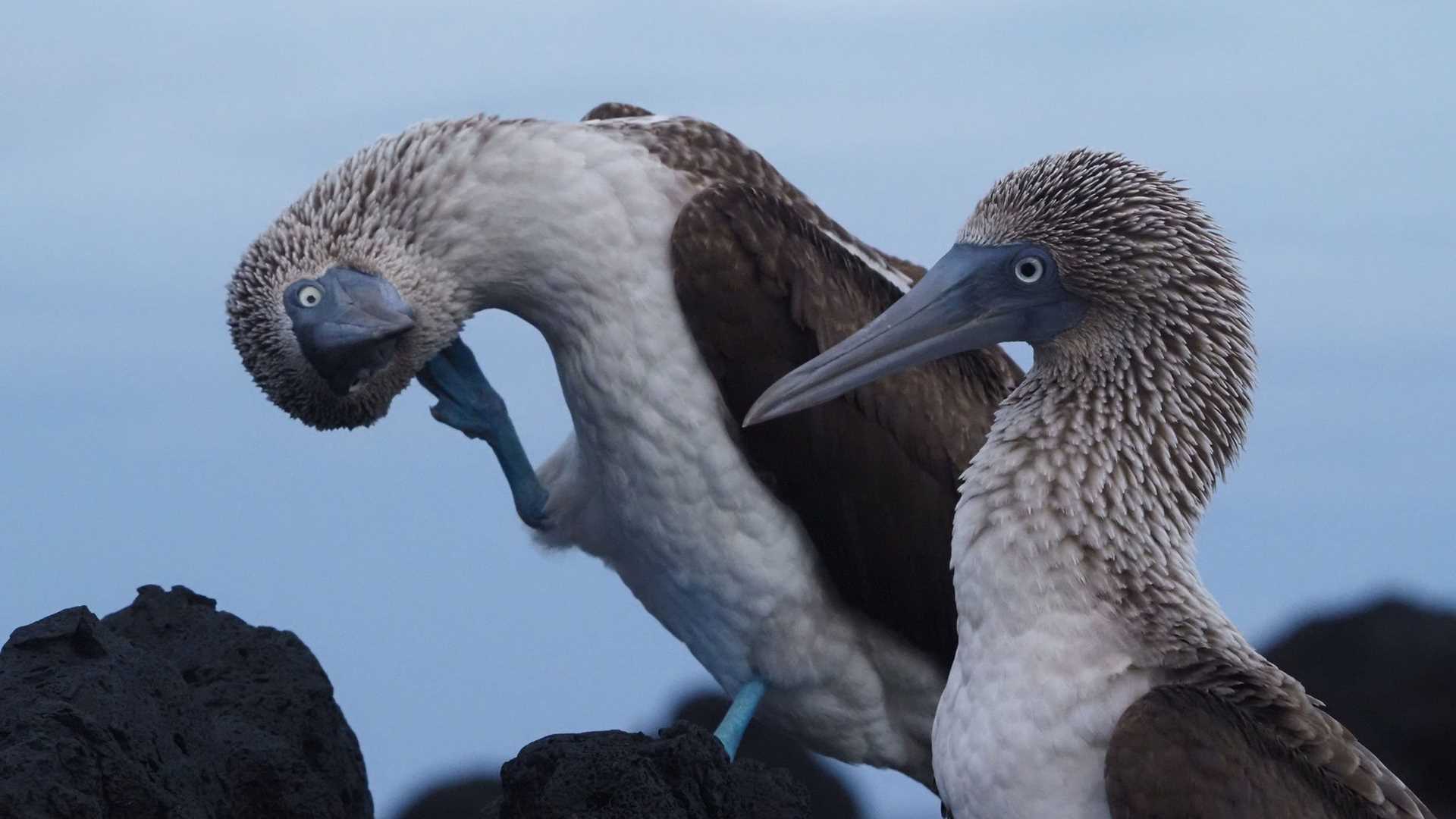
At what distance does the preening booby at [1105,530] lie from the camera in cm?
339

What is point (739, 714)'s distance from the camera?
529 cm

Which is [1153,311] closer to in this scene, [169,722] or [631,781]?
[631,781]

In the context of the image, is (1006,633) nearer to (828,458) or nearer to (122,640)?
(828,458)

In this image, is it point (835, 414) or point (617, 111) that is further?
point (617, 111)

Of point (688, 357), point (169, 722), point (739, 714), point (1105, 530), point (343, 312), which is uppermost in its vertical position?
point (343, 312)

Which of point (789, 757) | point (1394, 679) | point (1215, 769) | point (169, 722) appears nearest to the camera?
point (1215, 769)

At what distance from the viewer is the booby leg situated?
5645mm

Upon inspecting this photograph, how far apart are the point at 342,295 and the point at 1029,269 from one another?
216 centimetres

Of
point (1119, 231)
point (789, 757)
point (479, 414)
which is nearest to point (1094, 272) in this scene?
point (1119, 231)

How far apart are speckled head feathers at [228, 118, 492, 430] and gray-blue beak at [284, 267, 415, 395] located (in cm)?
3

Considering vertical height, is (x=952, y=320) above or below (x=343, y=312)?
below

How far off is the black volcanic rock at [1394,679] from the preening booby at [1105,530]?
4170 millimetres

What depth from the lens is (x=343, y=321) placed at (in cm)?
514

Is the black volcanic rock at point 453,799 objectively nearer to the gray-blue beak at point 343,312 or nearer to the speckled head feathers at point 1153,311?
the gray-blue beak at point 343,312
